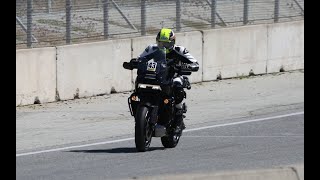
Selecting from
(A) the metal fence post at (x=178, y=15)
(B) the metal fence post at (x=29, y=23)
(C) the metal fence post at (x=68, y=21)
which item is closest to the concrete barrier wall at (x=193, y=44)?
(A) the metal fence post at (x=178, y=15)

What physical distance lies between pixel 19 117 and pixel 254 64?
8381mm

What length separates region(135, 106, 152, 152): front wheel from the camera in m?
16.7

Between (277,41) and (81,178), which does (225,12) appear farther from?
(81,178)

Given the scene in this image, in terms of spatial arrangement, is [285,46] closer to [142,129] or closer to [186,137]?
[186,137]

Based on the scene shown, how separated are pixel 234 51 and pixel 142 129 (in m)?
11.0

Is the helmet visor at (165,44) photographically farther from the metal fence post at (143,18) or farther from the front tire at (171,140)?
the metal fence post at (143,18)

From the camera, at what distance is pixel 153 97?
17.1 meters

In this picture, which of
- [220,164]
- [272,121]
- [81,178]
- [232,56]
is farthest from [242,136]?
[232,56]

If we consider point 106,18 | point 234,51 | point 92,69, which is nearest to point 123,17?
point 106,18

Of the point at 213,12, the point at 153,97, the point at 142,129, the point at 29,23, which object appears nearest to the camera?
the point at 142,129

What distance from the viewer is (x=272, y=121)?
21.7m

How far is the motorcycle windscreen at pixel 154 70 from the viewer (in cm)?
1700

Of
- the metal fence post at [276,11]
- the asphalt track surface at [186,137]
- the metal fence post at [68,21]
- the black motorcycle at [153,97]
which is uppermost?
the metal fence post at [276,11]

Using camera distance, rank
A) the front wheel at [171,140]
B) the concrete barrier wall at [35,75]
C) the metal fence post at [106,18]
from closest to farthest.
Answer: the front wheel at [171,140] → the concrete barrier wall at [35,75] → the metal fence post at [106,18]
